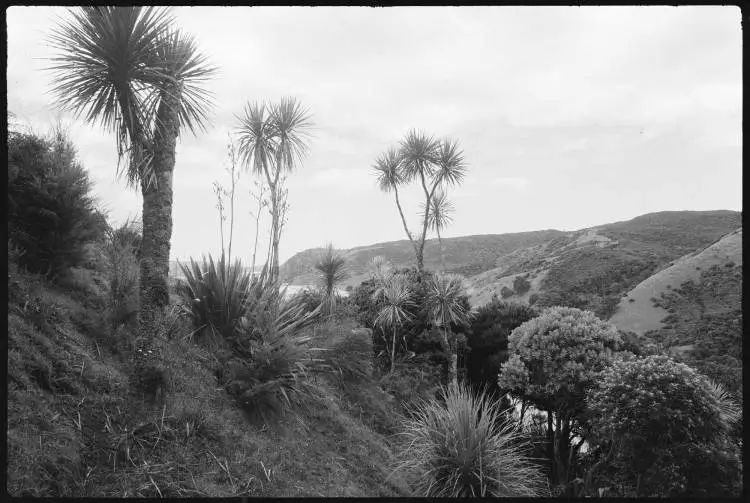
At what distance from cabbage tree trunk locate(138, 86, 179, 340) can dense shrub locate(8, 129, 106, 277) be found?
4.16 feet

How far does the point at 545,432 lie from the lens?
1191cm

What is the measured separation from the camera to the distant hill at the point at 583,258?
1465 inches

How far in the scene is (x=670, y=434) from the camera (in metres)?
5.21

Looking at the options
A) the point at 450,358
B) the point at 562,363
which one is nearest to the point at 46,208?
the point at 562,363

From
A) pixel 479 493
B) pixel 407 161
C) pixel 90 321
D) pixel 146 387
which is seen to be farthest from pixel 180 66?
pixel 407 161

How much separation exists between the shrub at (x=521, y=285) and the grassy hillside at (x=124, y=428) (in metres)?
35.6

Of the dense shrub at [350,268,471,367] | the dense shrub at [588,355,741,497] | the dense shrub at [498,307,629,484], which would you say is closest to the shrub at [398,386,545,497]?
the dense shrub at [588,355,741,497]

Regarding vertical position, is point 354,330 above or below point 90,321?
below

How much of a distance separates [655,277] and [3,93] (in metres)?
39.7

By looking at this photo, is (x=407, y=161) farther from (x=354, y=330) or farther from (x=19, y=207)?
(x=19, y=207)

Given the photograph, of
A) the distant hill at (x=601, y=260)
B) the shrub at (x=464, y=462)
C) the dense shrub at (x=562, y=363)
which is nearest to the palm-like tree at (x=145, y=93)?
the shrub at (x=464, y=462)

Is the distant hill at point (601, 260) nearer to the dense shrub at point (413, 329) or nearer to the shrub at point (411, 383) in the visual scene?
the dense shrub at point (413, 329)

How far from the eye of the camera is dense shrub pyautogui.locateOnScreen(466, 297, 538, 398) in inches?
573

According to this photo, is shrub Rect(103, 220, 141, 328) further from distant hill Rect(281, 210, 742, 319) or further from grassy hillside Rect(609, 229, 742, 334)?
grassy hillside Rect(609, 229, 742, 334)
